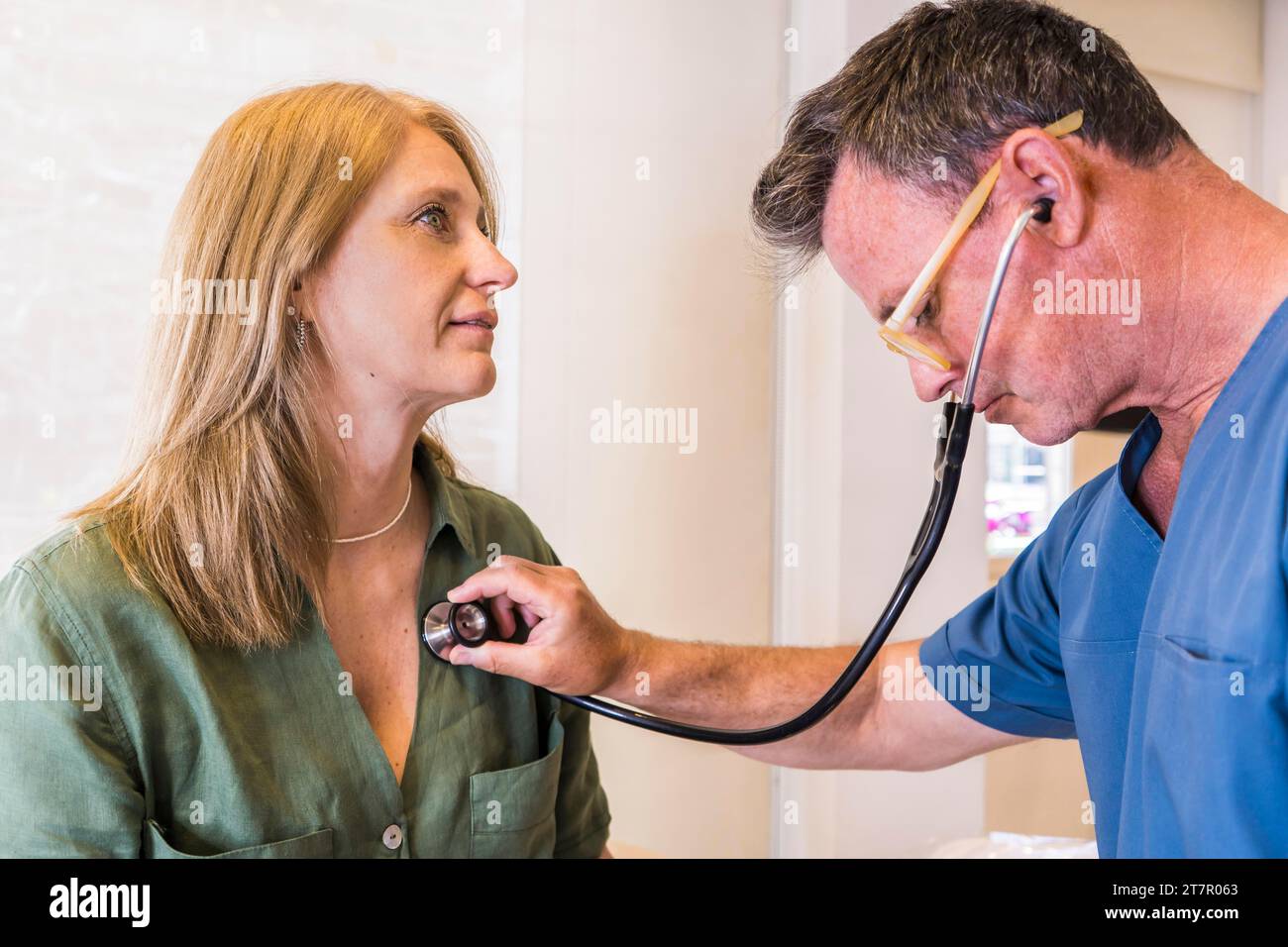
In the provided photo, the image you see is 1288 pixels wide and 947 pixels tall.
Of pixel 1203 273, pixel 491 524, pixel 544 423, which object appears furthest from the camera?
pixel 544 423

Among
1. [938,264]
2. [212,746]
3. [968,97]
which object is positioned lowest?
[212,746]

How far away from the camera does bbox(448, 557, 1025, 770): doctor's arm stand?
1.06 metres

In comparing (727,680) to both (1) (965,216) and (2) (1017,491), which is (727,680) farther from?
(2) (1017,491)

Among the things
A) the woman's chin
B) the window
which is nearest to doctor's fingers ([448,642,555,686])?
the woman's chin

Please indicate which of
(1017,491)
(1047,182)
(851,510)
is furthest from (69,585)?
(1017,491)

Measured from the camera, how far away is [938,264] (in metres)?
0.87

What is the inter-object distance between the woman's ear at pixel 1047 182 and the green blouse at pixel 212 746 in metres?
0.70

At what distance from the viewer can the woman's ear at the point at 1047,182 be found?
2.72ft

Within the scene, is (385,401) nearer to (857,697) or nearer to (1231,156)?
(857,697)

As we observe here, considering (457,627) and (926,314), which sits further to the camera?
(457,627)

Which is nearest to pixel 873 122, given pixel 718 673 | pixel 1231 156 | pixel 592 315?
pixel 718 673

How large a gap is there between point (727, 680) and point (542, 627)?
0.82 feet

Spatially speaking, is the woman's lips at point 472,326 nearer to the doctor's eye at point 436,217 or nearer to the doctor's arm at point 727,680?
the doctor's eye at point 436,217

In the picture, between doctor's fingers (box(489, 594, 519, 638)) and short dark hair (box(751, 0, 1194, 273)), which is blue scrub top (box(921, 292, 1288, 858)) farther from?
doctor's fingers (box(489, 594, 519, 638))
